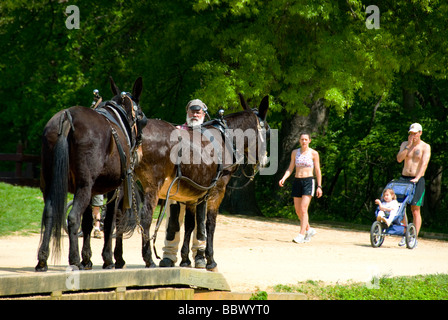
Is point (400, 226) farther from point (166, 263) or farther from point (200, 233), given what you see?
point (166, 263)

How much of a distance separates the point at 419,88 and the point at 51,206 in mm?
18415

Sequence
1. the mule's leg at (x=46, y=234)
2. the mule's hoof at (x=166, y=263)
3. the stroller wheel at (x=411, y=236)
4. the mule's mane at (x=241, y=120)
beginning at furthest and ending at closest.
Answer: the stroller wheel at (x=411, y=236) < the mule's mane at (x=241, y=120) < the mule's hoof at (x=166, y=263) < the mule's leg at (x=46, y=234)

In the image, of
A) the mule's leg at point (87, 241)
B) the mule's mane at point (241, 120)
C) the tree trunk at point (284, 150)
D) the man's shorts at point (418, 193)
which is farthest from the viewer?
the tree trunk at point (284, 150)

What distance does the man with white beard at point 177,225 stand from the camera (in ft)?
30.7

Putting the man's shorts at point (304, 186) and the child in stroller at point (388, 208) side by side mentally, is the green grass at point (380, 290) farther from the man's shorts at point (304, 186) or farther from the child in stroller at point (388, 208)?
the man's shorts at point (304, 186)

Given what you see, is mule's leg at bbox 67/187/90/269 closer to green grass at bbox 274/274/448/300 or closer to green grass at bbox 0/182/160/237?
green grass at bbox 274/274/448/300

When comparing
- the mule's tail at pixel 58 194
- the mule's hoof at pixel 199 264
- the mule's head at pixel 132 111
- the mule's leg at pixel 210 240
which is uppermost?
the mule's head at pixel 132 111

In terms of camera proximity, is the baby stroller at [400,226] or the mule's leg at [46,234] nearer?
the mule's leg at [46,234]

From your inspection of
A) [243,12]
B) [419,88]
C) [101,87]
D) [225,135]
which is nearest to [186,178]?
[225,135]

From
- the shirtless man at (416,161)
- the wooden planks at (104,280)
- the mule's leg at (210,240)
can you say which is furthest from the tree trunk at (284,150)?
the wooden planks at (104,280)

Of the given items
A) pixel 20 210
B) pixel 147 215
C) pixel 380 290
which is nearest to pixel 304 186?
pixel 380 290

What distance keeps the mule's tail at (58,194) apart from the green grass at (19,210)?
286 inches

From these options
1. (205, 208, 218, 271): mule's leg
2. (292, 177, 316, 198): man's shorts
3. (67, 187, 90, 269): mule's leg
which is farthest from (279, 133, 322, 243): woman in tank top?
(67, 187, 90, 269): mule's leg

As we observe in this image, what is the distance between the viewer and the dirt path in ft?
30.8
